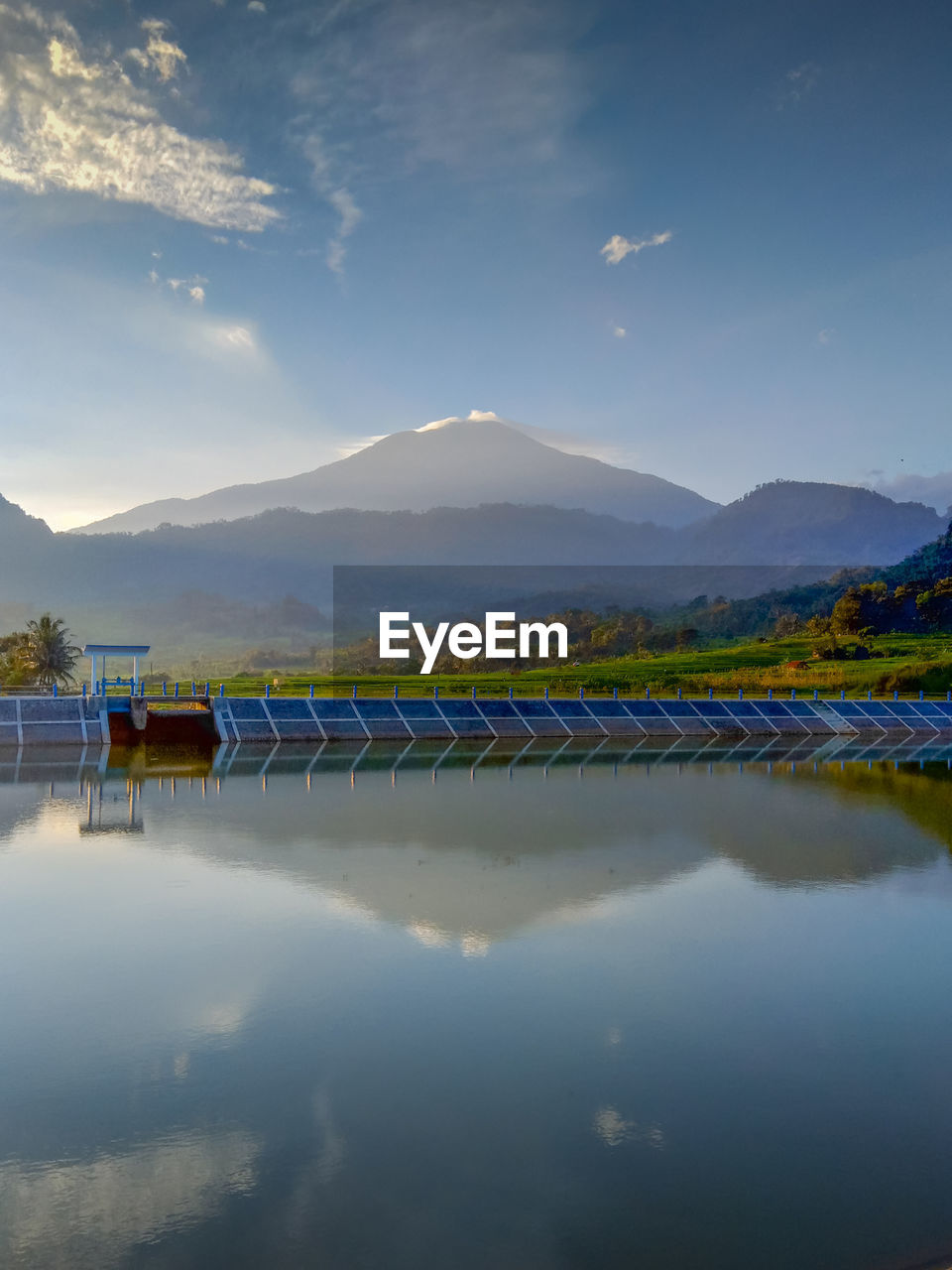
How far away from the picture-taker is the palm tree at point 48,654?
202 feet

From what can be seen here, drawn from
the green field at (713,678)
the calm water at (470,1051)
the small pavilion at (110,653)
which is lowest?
the calm water at (470,1051)

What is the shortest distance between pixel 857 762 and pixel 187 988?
29739mm

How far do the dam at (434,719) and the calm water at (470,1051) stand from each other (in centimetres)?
1806

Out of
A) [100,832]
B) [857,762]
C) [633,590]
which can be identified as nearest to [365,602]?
[633,590]

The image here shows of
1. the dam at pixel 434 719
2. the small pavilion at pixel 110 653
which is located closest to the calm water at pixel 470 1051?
the dam at pixel 434 719

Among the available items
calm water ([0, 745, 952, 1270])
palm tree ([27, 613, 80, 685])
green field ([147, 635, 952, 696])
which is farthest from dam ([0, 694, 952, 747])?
palm tree ([27, 613, 80, 685])

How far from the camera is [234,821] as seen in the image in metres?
21.1

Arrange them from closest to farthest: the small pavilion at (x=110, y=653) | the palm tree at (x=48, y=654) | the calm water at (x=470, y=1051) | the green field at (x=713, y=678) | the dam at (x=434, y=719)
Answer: the calm water at (x=470, y=1051)
the dam at (x=434, y=719)
the small pavilion at (x=110, y=653)
the green field at (x=713, y=678)
the palm tree at (x=48, y=654)

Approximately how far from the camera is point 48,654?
61.9 metres

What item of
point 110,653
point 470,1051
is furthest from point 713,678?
point 470,1051

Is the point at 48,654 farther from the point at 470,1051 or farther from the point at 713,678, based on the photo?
the point at 470,1051

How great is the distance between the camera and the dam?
36781mm

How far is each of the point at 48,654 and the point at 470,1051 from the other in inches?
2330

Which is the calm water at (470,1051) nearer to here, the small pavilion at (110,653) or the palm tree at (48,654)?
the small pavilion at (110,653)
